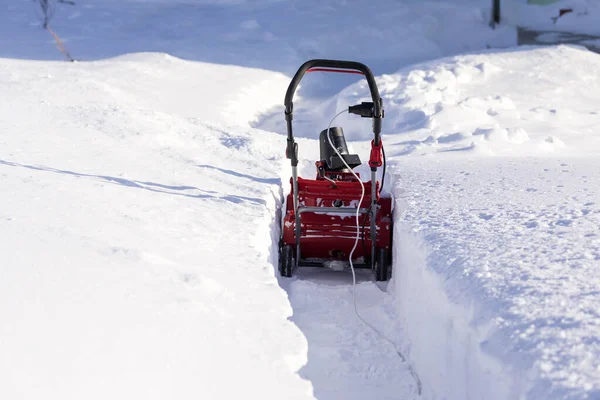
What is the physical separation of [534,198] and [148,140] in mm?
3384

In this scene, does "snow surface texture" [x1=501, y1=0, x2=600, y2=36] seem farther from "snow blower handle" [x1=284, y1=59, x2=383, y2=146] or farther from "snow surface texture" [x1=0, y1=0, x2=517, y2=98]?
"snow blower handle" [x1=284, y1=59, x2=383, y2=146]

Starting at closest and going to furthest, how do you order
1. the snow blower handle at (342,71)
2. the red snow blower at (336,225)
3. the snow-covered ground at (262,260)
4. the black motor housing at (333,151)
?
the snow-covered ground at (262,260) < the snow blower handle at (342,71) < the red snow blower at (336,225) < the black motor housing at (333,151)

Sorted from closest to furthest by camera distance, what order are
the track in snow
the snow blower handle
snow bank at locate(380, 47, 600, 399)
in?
snow bank at locate(380, 47, 600, 399)
the track in snow
the snow blower handle

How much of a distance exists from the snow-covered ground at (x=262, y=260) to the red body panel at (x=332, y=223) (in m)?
0.19

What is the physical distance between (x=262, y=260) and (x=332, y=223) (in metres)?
0.85

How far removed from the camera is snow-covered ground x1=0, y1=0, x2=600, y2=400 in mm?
2674

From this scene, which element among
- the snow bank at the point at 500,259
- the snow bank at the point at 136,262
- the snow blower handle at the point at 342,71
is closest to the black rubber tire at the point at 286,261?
the snow bank at the point at 136,262

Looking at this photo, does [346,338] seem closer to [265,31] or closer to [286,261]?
[286,261]

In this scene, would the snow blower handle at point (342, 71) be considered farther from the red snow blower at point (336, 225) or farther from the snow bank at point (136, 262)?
the snow bank at point (136, 262)

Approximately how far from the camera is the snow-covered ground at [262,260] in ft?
8.77

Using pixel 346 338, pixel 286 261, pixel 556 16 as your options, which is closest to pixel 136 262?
pixel 346 338

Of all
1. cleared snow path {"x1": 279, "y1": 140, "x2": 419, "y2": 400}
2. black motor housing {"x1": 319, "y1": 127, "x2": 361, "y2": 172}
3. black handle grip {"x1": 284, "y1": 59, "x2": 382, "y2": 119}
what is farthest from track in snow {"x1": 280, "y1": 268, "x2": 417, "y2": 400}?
black handle grip {"x1": 284, "y1": 59, "x2": 382, "y2": 119}

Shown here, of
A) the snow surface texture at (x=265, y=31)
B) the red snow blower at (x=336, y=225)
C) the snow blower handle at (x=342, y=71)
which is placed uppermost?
the snow surface texture at (x=265, y=31)

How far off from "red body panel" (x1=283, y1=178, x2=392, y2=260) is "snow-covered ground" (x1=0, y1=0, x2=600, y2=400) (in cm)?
19
